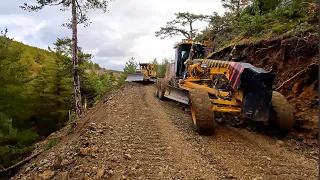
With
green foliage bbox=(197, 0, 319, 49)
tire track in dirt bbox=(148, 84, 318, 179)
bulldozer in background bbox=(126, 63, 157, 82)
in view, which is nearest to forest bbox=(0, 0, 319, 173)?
green foliage bbox=(197, 0, 319, 49)

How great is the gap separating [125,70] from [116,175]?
83.0ft

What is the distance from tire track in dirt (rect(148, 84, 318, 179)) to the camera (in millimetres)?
5359

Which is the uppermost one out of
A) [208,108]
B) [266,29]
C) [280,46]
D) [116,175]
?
[266,29]

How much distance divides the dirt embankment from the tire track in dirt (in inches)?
34.7

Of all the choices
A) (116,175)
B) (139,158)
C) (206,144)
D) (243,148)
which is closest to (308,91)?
(243,148)

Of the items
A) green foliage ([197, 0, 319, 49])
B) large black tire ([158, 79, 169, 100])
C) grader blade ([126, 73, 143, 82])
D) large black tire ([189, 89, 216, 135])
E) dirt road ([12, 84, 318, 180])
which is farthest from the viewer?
grader blade ([126, 73, 143, 82])

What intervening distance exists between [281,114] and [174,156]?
9.24 feet

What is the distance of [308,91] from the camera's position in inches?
294

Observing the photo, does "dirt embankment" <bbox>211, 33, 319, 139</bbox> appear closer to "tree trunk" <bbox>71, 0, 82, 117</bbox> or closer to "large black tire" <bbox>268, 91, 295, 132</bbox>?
"large black tire" <bbox>268, 91, 295, 132</bbox>

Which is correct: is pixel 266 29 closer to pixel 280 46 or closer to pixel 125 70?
pixel 280 46

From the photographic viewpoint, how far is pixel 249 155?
246 inches

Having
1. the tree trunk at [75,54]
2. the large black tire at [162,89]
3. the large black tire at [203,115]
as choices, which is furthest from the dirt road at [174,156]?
the tree trunk at [75,54]

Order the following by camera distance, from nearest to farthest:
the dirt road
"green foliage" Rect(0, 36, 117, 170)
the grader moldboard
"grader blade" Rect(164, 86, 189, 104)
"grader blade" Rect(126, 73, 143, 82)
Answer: the dirt road < the grader moldboard < "grader blade" Rect(164, 86, 189, 104) < "green foliage" Rect(0, 36, 117, 170) < "grader blade" Rect(126, 73, 143, 82)

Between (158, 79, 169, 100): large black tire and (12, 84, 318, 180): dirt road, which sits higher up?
(158, 79, 169, 100): large black tire
